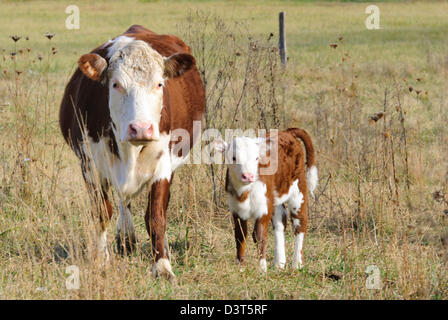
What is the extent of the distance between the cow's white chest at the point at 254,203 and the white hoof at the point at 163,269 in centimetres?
73

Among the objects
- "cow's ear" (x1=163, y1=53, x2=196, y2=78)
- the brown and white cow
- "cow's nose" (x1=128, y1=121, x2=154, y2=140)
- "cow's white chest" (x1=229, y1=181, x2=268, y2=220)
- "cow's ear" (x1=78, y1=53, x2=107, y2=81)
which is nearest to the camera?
"cow's nose" (x1=128, y1=121, x2=154, y2=140)

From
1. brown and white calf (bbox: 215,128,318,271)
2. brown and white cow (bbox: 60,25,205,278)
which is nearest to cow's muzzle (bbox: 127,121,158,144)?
brown and white cow (bbox: 60,25,205,278)

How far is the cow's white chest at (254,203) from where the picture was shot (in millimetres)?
5432

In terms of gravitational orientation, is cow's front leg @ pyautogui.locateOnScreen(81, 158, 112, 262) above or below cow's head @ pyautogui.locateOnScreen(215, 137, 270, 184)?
below

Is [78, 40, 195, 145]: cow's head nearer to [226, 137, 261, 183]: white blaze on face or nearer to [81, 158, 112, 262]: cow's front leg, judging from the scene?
[81, 158, 112, 262]: cow's front leg

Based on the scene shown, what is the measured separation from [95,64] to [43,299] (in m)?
Answer: 1.74

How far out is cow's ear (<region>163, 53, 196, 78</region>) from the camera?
5281 millimetres

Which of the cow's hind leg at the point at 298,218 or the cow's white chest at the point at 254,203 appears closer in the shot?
the cow's white chest at the point at 254,203

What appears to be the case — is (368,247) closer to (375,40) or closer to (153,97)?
A: (153,97)

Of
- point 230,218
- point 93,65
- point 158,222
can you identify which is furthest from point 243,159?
point 230,218

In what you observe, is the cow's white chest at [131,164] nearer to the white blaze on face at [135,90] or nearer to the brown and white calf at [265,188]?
the white blaze on face at [135,90]

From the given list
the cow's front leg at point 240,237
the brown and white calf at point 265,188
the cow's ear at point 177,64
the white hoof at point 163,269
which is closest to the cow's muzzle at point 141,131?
the cow's ear at point 177,64

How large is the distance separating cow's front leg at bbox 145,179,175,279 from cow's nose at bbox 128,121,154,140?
2.60ft
